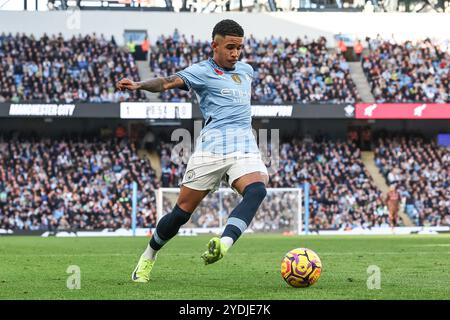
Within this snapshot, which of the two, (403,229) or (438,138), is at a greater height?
(438,138)

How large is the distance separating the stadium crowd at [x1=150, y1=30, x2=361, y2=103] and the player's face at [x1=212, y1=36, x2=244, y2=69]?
31.6 metres

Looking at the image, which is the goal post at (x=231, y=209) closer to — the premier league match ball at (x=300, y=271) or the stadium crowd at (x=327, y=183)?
the stadium crowd at (x=327, y=183)

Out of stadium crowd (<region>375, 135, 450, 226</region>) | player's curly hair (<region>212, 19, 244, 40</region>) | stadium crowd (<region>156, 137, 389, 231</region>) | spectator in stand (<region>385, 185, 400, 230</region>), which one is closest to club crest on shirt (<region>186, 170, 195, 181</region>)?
player's curly hair (<region>212, 19, 244, 40</region>)

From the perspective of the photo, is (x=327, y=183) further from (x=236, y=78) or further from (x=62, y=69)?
(x=236, y=78)

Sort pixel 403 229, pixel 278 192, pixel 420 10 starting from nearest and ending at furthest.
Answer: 1. pixel 278 192
2. pixel 403 229
3. pixel 420 10

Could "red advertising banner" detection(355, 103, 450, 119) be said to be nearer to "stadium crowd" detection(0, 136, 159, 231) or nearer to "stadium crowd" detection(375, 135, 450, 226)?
"stadium crowd" detection(375, 135, 450, 226)

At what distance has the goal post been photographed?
→ 115ft

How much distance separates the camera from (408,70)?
45094 millimetres

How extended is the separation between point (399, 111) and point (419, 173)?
116 inches

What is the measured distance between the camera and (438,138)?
46.1m

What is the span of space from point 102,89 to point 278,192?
10.5 m
